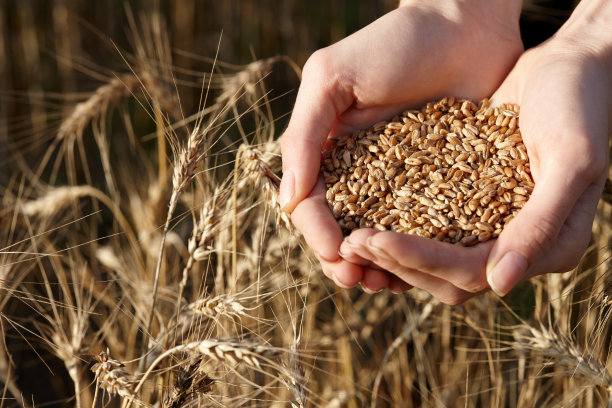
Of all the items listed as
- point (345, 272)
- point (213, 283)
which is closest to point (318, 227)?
point (345, 272)

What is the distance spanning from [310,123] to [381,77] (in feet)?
1.07

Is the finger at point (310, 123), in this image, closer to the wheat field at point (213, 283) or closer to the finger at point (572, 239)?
the wheat field at point (213, 283)

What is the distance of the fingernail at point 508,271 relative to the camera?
1.52m

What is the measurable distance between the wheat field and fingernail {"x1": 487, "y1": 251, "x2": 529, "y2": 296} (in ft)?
0.64

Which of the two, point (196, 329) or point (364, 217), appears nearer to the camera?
point (196, 329)

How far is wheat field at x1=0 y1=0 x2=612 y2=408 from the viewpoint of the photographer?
1681mm

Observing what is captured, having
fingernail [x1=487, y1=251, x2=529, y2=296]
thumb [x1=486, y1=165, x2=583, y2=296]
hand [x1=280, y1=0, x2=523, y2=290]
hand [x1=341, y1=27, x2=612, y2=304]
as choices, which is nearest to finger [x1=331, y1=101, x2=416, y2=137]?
hand [x1=280, y1=0, x2=523, y2=290]

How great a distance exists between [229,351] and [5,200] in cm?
168

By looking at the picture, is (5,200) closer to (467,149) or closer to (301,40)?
(467,149)

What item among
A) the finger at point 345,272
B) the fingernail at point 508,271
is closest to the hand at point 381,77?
the finger at point 345,272

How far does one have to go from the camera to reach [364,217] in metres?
1.90

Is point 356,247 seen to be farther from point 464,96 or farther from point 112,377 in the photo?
point 464,96

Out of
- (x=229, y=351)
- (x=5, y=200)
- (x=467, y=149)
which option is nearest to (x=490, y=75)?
(x=467, y=149)

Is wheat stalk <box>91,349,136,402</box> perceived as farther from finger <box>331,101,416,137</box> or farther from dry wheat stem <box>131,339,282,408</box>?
finger <box>331,101,416,137</box>
